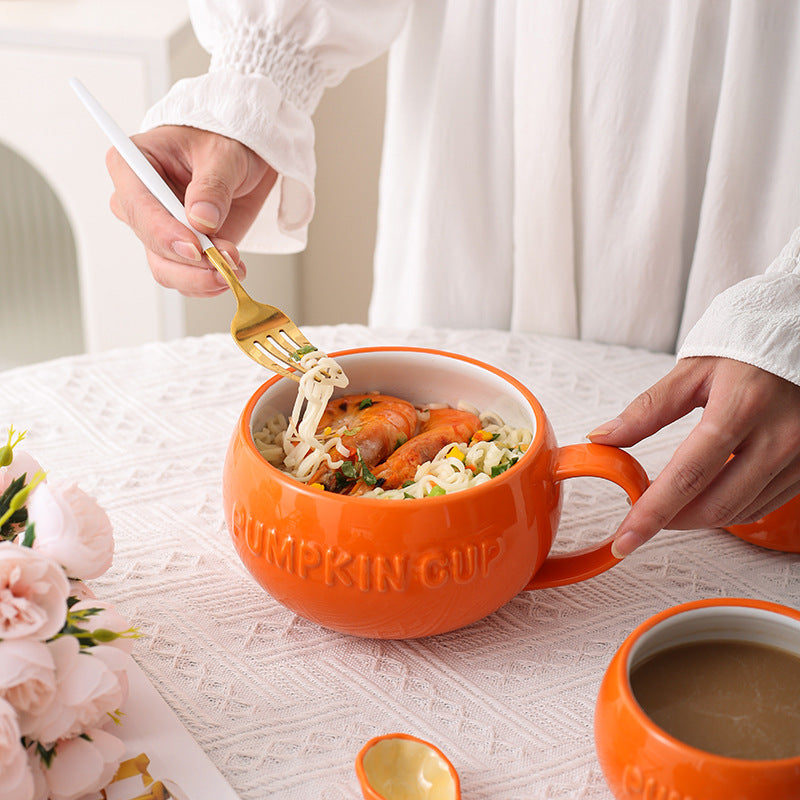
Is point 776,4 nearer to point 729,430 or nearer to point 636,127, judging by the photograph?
point 636,127

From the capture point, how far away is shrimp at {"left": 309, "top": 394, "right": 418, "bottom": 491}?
2.41ft

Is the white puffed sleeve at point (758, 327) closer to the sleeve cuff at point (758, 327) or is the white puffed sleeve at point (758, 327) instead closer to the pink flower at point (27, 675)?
the sleeve cuff at point (758, 327)

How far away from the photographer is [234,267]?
0.92m

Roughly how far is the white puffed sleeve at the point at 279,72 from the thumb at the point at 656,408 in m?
0.55

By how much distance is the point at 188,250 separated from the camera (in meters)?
0.91

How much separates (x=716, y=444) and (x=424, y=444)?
0.23m

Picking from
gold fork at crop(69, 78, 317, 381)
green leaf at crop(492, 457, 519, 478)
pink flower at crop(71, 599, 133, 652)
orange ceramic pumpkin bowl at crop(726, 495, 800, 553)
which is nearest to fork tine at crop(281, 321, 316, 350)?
gold fork at crop(69, 78, 317, 381)

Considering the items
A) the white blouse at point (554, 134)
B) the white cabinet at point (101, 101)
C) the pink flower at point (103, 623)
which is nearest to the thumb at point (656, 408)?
the pink flower at point (103, 623)

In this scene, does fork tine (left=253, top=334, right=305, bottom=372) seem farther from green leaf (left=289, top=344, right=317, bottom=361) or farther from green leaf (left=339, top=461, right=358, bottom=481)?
green leaf (left=339, top=461, right=358, bottom=481)

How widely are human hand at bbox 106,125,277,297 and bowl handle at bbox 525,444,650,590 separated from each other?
0.39 meters

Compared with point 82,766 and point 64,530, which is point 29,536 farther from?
point 82,766

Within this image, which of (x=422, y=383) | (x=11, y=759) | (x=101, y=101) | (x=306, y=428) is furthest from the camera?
(x=101, y=101)

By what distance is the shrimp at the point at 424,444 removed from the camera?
0.74 metres

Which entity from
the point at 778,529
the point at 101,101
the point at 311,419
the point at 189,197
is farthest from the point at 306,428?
the point at 101,101
